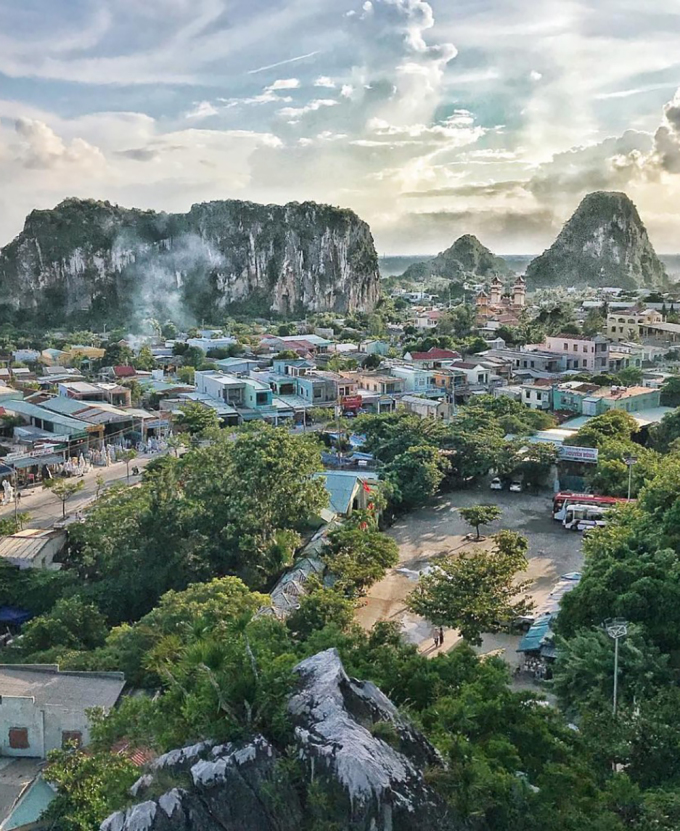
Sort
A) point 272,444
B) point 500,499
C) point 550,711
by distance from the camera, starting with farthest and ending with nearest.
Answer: point 500,499 → point 272,444 → point 550,711

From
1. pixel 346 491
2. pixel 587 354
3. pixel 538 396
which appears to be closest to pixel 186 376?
pixel 538 396

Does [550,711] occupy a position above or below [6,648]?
above

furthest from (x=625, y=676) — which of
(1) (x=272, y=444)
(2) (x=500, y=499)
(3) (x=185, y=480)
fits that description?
(2) (x=500, y=499)

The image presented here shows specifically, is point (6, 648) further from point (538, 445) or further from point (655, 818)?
point (538, 445)

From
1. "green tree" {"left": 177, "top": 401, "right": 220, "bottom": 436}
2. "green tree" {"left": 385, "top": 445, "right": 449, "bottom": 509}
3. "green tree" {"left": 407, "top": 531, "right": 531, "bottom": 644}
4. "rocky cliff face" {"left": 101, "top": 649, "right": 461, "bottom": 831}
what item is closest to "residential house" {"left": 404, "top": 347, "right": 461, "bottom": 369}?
"green tree" {"left": 177, "top": 401, "right": 220, "bottom": 436}

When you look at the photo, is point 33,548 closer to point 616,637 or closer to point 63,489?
point 63,489

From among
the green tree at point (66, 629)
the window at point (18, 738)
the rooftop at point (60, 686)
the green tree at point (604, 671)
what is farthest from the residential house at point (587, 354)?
the window at point (18, 738)
